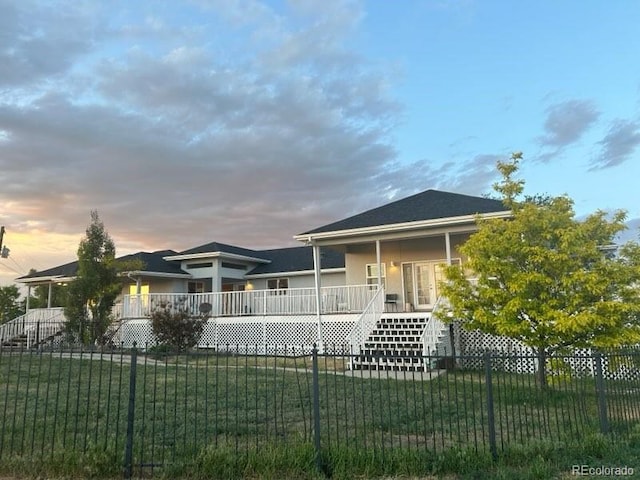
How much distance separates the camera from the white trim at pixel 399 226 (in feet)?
52.3

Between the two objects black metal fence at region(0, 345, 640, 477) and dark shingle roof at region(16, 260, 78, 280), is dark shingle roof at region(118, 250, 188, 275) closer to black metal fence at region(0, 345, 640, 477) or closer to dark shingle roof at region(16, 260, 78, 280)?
dark shingle roof at region(16, 260, 78, 280)

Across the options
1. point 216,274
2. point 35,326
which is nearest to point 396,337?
point 216,274

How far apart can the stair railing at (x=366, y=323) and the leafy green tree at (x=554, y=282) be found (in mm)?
4765

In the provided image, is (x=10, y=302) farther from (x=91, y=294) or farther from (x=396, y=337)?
(x=396, y=337)

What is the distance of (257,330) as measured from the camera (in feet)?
66.7

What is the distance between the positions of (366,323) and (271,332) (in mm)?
5355

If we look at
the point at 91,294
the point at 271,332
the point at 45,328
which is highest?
the point at 91,294

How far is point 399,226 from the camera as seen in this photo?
17.5 m

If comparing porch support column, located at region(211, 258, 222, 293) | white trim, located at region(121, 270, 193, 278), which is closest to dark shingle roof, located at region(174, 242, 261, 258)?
porch support column, located at region(211, 258, 222, 293)

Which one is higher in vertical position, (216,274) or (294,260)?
(294,260)

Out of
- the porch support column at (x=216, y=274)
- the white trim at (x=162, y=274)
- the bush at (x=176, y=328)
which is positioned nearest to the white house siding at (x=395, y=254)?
the bush at (x=176, y=328)

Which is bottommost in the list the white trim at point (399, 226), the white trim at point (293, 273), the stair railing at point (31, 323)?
the stair railing at point (31, 323)

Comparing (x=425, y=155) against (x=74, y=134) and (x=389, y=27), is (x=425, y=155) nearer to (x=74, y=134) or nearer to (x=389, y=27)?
(x=389, y=27)

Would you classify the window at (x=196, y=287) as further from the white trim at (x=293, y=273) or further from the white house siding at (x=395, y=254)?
the white house siding at (x=395, y=254)
